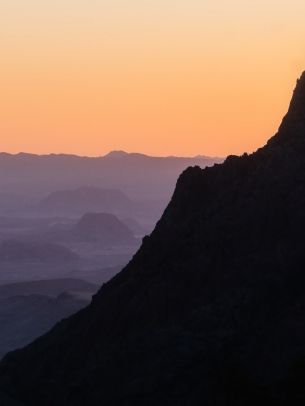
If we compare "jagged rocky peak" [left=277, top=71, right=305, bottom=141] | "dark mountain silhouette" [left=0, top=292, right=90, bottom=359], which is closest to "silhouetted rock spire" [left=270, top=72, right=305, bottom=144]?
"jagged rocky peak" [left=277, top=71, right=305, bottom=141]

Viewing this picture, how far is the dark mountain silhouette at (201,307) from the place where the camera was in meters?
42.0

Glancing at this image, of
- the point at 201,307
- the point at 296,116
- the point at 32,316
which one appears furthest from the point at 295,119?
the point at 32,316

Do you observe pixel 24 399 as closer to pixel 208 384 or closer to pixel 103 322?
pixel 103 322

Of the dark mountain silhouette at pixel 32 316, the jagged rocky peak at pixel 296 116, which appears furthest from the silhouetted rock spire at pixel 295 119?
the dark mountain silhouette at pixel 32 316

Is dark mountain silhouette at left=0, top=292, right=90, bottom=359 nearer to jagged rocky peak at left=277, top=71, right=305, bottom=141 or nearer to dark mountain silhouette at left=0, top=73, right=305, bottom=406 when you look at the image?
dark mountain silhouette at left=0, top=73, right=305, bottom=406

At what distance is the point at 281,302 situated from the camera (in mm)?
43875

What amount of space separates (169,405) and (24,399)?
1141 cm

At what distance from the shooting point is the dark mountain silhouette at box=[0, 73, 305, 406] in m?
42.0

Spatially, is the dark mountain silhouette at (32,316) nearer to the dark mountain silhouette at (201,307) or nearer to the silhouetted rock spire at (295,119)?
the dark mountain silhouette at (201,307)

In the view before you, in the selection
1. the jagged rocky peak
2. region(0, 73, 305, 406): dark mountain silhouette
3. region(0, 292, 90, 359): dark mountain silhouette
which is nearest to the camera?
region(0, 73, 305, 406): dark mountain silhouette

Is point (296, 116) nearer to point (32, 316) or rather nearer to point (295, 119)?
point (295, 119)

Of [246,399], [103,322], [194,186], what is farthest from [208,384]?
[194,186]

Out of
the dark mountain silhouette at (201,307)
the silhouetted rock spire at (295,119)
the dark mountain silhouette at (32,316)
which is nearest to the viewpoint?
the dark mountain silhouette at (201,307)

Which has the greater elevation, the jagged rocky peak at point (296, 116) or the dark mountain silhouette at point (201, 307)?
the jagged rocky peak at point (296, 116)
